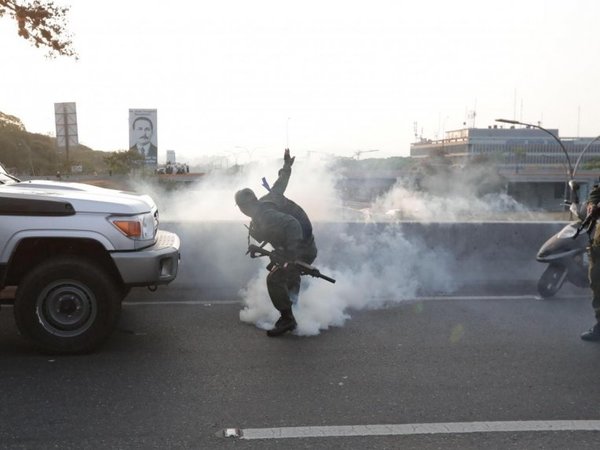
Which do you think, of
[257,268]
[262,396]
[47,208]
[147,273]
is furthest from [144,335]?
[257,268]

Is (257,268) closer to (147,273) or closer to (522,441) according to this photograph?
(147,273)

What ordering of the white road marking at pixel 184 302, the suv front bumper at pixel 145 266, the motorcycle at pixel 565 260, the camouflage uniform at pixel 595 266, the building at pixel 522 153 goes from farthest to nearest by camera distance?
the building at pixel 522 153, the motorcycle at pixel 565 260, the white road marking at pixel 184 302, the camouflage uniform at pixel 595 266, the suv front bumper at pixel 145 266

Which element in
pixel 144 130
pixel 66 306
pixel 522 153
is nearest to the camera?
pixel 66 306

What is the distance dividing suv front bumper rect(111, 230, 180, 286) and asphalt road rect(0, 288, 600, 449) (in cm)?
60

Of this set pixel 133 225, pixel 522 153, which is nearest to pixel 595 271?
pixel 133 225

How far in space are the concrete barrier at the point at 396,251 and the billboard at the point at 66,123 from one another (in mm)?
18477

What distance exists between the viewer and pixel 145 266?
16.6ft

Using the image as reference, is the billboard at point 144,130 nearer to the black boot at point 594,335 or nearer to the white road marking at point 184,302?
the white road marking at point 184,302

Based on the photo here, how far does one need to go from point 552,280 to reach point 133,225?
4.94 metres

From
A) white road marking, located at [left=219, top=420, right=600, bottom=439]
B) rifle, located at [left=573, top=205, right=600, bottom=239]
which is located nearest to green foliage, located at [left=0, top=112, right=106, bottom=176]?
rifle, located at [left=573, top=205, right=600, bottom=239]

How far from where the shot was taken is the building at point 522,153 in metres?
108

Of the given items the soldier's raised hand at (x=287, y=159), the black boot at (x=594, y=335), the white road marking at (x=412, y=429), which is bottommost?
the white road marking at (x=412, y=429)

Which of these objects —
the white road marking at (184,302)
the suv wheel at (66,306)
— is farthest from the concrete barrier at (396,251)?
the suv wheel at (66,306)

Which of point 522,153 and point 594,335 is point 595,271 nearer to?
point 594,335
